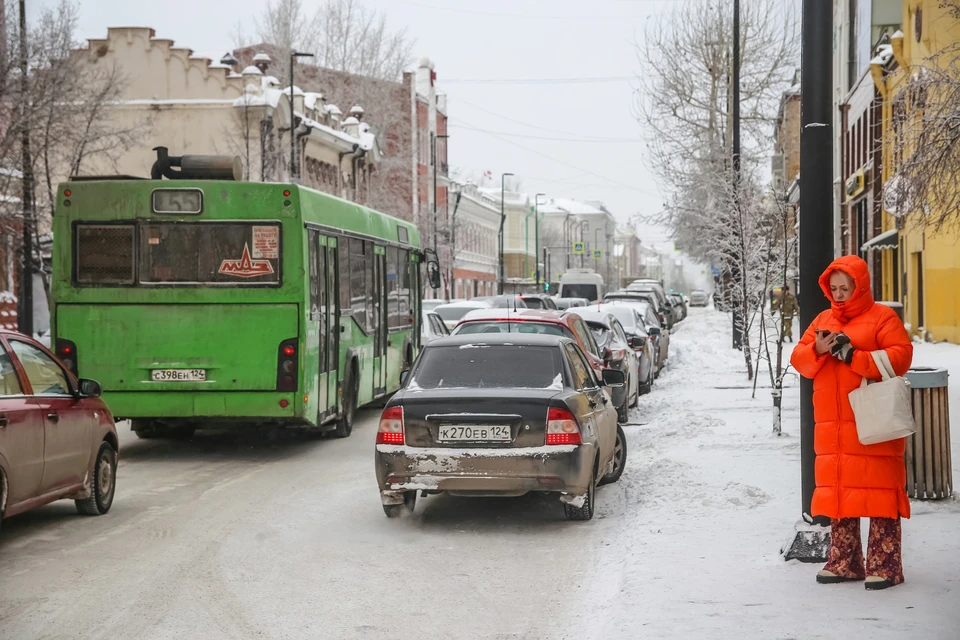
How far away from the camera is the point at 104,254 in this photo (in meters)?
13.8

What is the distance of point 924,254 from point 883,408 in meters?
26.7

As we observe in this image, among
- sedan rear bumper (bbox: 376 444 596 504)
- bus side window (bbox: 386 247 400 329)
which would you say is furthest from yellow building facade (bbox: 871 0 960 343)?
sedan rear bumper (bbox: 376 444 596 504)

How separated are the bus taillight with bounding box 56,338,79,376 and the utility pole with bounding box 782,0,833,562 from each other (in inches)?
337

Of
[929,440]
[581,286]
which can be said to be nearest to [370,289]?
[929,440]

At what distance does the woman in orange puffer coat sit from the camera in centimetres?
649

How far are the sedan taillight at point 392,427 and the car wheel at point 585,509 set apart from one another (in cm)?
141

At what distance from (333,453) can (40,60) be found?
1437 centimetres

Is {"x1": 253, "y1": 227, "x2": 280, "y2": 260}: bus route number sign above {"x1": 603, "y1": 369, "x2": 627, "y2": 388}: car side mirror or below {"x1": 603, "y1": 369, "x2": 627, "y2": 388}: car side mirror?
above

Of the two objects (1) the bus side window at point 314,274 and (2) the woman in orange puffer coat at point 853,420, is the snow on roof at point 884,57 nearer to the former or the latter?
(1) the bus side window at point 314,274

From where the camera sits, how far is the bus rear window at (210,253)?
45.2 feet

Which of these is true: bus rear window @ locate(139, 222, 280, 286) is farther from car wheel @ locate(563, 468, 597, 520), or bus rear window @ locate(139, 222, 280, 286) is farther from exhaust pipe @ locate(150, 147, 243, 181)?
car wheel @ locate(563, 468, 597, 520)

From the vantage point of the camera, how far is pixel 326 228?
1491cm

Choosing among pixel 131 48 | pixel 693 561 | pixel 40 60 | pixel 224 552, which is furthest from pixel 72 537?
pixel 131 48

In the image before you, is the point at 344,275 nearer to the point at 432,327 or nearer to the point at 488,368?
the point at 488,368
